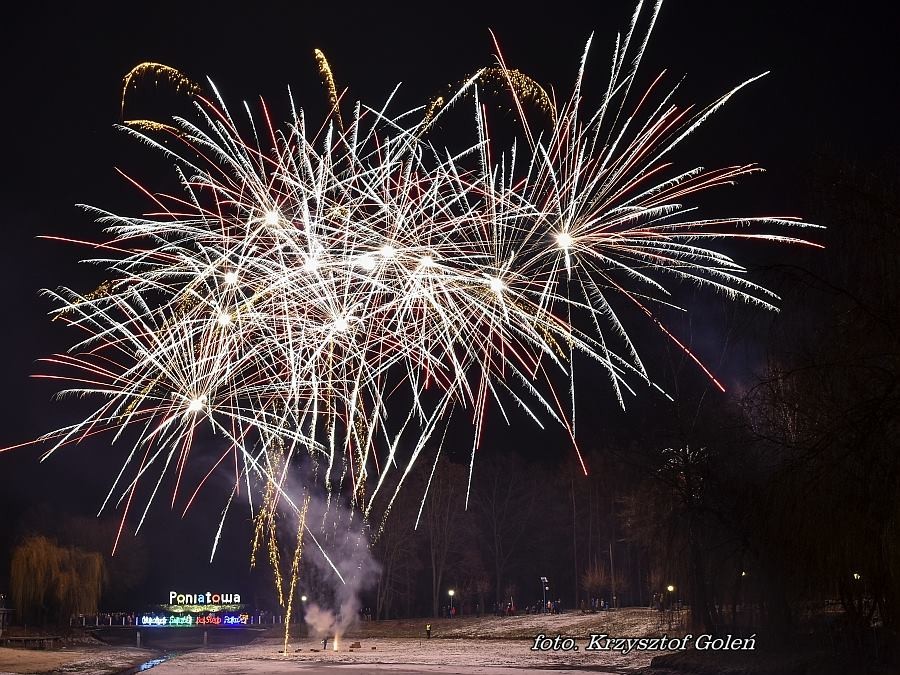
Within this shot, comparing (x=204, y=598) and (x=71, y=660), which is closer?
(x=71, y=660)

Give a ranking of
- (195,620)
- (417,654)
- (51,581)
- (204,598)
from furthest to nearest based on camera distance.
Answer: (204,598) < (195,620) < (51,581) < (417,654)

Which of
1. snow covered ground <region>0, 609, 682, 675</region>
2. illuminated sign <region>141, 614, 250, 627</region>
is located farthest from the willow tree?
illuminated sign <region>141, 614, 250, 627</region>

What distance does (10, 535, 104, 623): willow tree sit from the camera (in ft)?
179

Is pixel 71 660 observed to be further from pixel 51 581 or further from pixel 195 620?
pixel 195 620

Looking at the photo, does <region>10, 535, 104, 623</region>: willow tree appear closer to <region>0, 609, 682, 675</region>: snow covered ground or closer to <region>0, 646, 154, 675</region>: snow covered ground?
<region>0, 609, 682, 675</region>: snow covered ground

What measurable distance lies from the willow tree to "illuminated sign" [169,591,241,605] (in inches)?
904

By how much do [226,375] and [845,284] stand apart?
1075cm

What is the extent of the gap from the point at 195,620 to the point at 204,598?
505 cm

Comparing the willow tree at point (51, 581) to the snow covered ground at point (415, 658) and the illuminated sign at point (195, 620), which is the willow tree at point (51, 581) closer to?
the snow covered ground at point (415, 658)

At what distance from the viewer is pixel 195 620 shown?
76000mm

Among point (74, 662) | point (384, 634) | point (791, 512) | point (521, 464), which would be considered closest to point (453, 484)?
point (521, 464)

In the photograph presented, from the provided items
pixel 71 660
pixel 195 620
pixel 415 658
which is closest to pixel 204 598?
pixel 195 620

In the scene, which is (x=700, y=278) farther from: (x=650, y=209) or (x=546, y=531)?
(x=546, y=531)

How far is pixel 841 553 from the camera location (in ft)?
39.8
